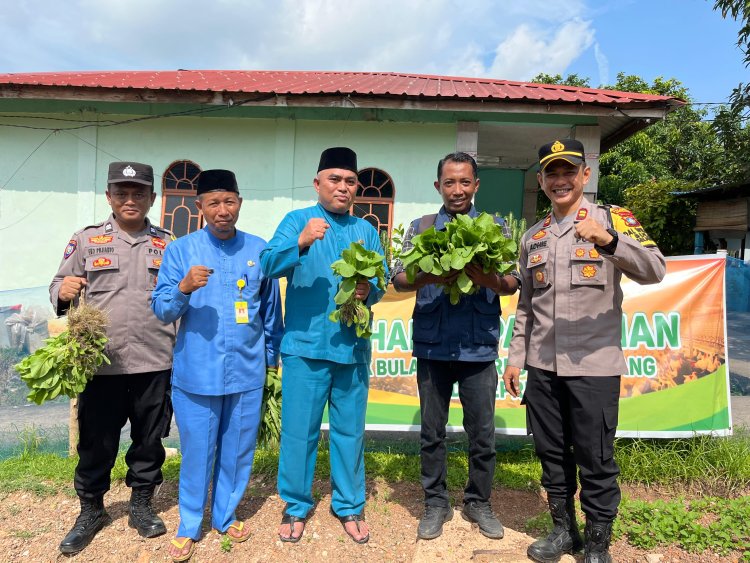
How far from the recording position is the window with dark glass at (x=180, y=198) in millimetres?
7883

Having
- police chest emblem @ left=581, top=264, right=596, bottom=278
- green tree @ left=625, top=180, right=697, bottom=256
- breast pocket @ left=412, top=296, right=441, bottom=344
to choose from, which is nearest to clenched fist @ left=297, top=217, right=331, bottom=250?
breast pocket @ left=412, top=296, right=441, bottom=344

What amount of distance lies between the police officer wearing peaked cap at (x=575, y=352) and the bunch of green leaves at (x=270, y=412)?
1.59m

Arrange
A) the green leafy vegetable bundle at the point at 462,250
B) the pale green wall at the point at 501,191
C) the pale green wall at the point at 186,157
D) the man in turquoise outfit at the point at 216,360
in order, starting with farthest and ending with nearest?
the pale green wall at the point at 501,191
the pale green wall at the point at 186,157
the man in turquoise outfit at the point at 216,360
the green leafy vegetable bundle at the point at 462,250

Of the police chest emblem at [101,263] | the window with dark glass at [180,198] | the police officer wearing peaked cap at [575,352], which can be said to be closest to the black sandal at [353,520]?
the police officer wearing peaked cap at [575,352]

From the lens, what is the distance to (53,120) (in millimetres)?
7824

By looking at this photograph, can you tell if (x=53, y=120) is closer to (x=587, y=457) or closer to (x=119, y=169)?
(x=119, y=169)

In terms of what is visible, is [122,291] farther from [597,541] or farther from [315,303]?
[597,541]

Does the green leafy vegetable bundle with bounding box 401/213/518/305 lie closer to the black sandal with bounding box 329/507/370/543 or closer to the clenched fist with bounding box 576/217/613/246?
the clenched fist with bounding box 576/217/613/246

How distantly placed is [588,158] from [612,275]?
5.53 metres

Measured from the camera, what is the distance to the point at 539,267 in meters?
2.79

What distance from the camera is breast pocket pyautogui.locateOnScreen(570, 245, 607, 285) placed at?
2604mm

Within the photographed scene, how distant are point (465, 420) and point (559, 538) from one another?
2.74 feet

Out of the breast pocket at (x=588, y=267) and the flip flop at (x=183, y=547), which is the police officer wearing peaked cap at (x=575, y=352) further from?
the flip flop at (x=183, y=547)

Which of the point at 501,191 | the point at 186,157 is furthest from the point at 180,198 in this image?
the point at 501,191
